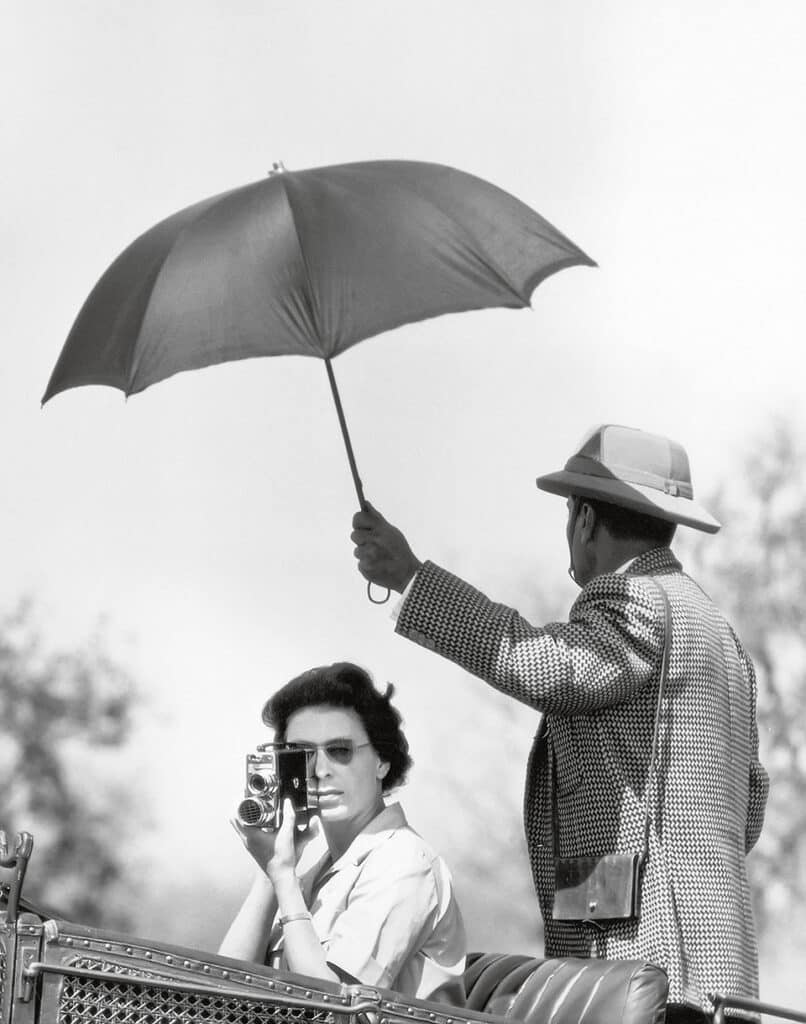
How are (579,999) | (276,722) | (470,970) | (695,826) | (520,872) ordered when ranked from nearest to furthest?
(579,999), (695,826), (470,970), (276,722), (520,872)

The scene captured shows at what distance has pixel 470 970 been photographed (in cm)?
326

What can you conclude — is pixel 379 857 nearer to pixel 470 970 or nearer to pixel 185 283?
pixel 470 970

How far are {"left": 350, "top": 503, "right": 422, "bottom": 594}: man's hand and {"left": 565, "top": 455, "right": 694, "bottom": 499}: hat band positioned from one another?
38 centimetres

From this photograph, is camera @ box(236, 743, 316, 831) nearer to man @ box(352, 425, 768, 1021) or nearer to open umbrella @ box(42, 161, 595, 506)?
man @ box(352, 425, 768, 1021)

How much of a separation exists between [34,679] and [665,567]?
11.1m

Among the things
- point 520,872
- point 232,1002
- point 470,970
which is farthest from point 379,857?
point 520,872

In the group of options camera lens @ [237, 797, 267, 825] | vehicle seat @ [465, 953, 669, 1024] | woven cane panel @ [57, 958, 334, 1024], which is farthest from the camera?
camera lens @ [237, 797, 267, 825]

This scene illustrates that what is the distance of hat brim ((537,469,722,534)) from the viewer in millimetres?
3137

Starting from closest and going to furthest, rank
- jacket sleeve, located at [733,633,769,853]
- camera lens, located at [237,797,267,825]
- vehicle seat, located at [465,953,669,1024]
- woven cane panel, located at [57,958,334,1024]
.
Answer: woven cane panel, located at [57,958,334,1024] → vehicle seat, located at [465,953,669,1024] → camera lens, located at [237,797,267,825] → jacket sleeve, located at [733,633,769,853]

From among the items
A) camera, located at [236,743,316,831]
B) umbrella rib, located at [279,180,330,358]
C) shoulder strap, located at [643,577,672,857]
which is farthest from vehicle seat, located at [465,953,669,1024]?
umbrella rib, located at [279,180,330,358]

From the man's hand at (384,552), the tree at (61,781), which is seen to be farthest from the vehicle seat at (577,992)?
the tree at (61,781)

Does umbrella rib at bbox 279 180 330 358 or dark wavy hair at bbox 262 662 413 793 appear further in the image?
dark wavy hair at bbox 262 662 413 793

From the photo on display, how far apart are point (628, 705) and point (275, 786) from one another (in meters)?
0.62

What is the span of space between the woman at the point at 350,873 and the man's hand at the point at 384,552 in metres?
0.44
